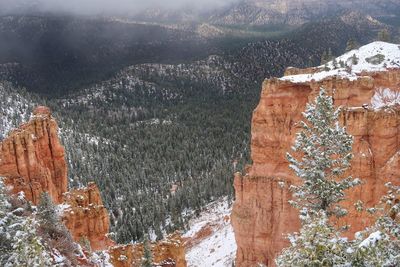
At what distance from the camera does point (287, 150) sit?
40.8 meters

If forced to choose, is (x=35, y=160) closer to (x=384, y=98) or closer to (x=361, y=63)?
(x=384, y=98)

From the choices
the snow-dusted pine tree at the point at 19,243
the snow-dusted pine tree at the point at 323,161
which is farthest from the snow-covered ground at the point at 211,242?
the snow-dusted pine tree at the point at 19,243

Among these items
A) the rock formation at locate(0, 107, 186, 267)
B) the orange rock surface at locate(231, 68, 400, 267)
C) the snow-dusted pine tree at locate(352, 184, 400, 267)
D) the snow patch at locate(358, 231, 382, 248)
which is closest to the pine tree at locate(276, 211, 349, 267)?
the snow-dusted pine tree at locate(352, 184, 400, 267)

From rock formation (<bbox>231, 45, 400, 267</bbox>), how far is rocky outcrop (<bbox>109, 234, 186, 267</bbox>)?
647cm

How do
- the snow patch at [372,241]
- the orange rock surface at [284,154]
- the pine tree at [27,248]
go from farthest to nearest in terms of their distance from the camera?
the orange rock surface at [284,154] < the pine tree at [27,248] < the snow patch at [372,241]

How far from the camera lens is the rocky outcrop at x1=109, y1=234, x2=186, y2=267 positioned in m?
37.5

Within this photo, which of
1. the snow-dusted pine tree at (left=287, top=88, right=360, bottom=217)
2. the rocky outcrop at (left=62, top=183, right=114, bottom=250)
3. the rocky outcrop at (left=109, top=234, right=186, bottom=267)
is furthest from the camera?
the rocky outcrop at (left=62, top=183, right=114, bottom=250)

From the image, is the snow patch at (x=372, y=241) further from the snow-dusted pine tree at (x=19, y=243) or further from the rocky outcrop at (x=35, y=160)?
the rocky outcrop at (x=35, y=160)

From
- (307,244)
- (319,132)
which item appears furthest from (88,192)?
(307,244)

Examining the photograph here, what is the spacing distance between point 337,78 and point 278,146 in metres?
8.34

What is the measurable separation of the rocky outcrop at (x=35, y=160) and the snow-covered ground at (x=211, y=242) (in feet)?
75.1

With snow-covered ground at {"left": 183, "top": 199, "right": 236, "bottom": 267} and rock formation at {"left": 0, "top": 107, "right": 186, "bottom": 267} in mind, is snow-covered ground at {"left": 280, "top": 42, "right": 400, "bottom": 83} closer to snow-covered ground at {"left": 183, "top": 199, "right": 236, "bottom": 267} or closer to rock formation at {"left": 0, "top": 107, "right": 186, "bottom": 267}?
rock formation at {"left": 0, "top": 107, "right": 186, "bottom": 267}

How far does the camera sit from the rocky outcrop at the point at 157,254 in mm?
37531

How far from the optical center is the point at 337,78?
125 ft
